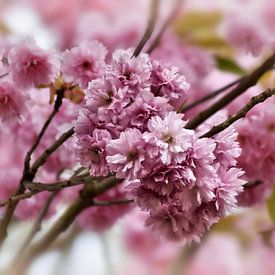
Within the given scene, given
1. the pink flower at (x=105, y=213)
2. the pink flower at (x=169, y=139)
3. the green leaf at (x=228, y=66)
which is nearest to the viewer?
the pink flower at (x=169, y=139)

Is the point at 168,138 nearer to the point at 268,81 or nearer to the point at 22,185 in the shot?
the point at 22,185

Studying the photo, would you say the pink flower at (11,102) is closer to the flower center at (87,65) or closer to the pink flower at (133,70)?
the flower center at (87,65)

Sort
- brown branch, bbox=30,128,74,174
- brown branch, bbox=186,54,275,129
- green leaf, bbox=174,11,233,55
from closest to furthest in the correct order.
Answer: brown branch, bbox=30,128,74,174 < brown branch, bbox=186,54,275,129 < green leaf, bbox=174,11,233,55

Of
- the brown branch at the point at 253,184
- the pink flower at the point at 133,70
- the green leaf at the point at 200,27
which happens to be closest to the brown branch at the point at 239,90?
the brown branch at the point at 253,184

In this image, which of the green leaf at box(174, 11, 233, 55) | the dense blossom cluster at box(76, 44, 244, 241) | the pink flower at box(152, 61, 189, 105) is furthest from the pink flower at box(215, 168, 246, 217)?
the green leaf at box(174, 11, 233, 55)

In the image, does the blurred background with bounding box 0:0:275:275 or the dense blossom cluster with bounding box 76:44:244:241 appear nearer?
the dense blossom cluster with bounding box 76:44:244:241

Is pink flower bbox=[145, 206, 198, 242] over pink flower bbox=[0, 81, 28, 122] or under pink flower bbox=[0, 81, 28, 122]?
under

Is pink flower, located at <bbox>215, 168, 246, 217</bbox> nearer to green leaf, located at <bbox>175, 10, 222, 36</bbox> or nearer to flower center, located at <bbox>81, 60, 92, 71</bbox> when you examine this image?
flower center, located at <bbox>81, 60, 92, 71</bbox>
